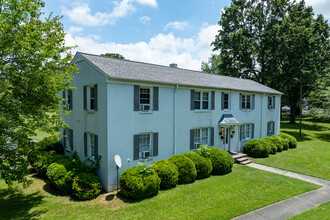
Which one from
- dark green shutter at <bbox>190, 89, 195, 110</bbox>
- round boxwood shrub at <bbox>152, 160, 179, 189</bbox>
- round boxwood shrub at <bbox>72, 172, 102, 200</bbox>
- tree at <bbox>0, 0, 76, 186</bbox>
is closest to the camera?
tree at <bbox>0, 0, 76, 186</bbox>

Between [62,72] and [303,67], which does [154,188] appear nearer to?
[62,72]

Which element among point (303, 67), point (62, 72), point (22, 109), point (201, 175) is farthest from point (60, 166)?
point (303, 67)

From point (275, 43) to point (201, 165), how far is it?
2660cm

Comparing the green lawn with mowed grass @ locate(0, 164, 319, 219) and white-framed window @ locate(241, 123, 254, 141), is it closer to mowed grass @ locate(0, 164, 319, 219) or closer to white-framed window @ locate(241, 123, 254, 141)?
mowed grass @ locate(0, 164, 319, 219)

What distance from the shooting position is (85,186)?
9.20 meters

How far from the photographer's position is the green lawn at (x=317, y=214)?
24.5 feet

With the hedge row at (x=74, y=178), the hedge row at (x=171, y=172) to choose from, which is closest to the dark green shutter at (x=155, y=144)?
the hedge row at (x=171, y=172)

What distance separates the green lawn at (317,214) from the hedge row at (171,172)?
4879 mm

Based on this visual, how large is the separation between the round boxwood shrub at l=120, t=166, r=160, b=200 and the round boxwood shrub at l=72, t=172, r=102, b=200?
134 centimetres

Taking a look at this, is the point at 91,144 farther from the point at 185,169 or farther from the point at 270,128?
the point at 270,128

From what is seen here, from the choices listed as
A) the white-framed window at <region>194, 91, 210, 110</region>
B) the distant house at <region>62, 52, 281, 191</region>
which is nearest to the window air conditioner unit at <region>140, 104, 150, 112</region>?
the distant house at <region>62, 52, 281, 191</region>

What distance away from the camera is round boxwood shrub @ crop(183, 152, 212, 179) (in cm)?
1144

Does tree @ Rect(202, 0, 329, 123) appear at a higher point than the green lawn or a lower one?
higher

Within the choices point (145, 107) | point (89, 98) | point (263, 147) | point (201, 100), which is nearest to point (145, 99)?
point (145, 107)
